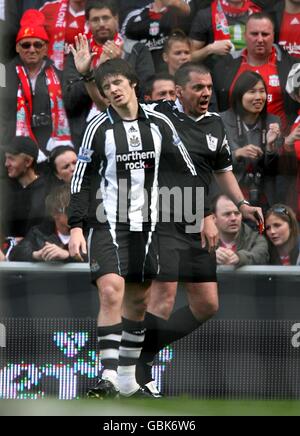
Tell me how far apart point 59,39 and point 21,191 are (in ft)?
1.86

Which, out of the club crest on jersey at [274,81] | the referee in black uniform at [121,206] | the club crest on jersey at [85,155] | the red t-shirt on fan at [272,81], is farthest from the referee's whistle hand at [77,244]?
the club crest on jersey at [274,81]

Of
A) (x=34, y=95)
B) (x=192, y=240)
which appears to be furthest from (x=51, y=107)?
(x=192, y=240)

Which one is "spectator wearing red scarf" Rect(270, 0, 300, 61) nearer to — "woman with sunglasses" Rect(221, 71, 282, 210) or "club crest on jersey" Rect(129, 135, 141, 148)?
"woman with sunglasses" Rect(221, 71, 282, 210)

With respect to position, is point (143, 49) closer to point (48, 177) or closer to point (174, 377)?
point (48, 177)

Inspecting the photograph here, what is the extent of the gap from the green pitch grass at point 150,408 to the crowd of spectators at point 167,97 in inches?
19.3

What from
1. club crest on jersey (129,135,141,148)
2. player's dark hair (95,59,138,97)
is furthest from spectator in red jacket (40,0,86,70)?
club crest on jersey (129,135,141,148)

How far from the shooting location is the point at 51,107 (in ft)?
11.6

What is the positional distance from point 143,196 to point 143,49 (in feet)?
1.68

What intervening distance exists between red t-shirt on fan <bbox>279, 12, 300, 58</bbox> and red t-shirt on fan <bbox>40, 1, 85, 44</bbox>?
27.7 inches

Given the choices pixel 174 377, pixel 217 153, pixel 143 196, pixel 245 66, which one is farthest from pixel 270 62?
pixel 174 377

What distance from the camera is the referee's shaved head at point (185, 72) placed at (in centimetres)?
348

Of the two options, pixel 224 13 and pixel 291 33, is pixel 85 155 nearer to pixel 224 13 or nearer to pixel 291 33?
pixel 224 13

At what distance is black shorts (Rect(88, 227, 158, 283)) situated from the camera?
3.44m

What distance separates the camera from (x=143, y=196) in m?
3.41
